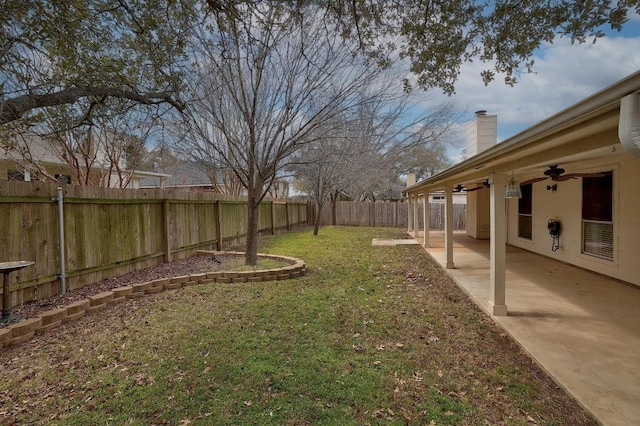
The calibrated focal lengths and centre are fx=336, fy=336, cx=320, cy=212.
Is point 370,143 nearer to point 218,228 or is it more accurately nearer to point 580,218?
point 218,228

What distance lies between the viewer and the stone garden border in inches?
141

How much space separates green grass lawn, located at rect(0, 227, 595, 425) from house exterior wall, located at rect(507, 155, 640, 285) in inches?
128

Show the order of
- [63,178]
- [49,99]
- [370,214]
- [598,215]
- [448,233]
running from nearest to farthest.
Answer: [49,99] → [598,215] → [448,233] → [63,178] → [370,214]

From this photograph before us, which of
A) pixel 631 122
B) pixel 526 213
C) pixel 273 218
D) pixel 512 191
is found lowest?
pixel 273 218

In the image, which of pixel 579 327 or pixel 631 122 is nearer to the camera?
pixel 631 122

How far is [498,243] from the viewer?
14.5ft

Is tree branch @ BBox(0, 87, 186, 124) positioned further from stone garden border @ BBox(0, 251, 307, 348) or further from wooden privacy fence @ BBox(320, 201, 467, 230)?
wooden privacy fence @ BBox(320, 201, 467, 230)

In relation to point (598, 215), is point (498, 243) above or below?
below

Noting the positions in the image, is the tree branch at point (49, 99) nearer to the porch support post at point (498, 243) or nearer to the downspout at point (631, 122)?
the porch support post at point (498, 243)

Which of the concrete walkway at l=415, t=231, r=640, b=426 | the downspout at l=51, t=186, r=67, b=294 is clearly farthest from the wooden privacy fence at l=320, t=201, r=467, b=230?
the downspout at l=51, t=186, r=67, b=294

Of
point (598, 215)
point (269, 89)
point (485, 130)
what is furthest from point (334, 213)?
point (598, 215)

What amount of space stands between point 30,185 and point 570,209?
980 cm

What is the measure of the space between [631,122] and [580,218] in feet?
21.3

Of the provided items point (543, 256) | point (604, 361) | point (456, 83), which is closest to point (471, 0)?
point (456, 83)
